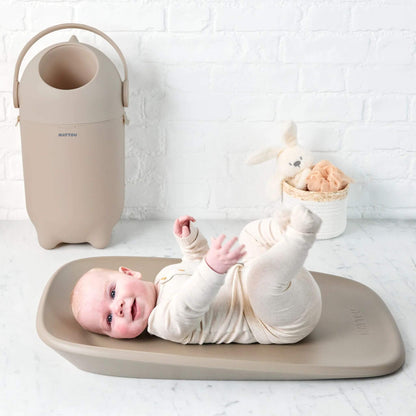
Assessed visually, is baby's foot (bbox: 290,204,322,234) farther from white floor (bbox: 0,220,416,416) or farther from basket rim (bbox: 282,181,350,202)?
basket rim (bbox: 282,181,350,202)

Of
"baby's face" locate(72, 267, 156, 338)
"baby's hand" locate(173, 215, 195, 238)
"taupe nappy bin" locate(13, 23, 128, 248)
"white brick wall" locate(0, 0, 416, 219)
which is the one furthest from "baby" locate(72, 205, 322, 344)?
"white brick wall" locate(0, 0, 416, 219)

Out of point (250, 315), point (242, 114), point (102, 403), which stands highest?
point (242, 114)

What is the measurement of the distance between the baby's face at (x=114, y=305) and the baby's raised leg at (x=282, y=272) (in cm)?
24

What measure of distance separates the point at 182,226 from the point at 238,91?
751 millimetres

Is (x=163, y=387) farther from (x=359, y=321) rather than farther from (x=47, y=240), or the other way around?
(x=47, y=240)

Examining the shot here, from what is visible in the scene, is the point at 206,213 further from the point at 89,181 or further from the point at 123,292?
the point at 123,292

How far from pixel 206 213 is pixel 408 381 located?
1.10m

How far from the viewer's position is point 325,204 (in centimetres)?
219

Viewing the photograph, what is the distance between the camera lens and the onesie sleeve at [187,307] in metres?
1.37

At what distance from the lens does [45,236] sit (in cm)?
213

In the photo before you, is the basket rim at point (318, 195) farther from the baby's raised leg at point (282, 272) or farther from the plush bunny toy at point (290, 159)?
the baby's raised leg at point (282, 272)

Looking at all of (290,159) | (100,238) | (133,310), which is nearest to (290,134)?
(290,159)

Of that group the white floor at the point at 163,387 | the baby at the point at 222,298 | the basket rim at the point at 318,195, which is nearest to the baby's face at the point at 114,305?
the baby at the point at 222,298

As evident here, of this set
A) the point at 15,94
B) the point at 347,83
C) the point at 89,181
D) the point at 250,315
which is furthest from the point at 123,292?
the point at 347,83
